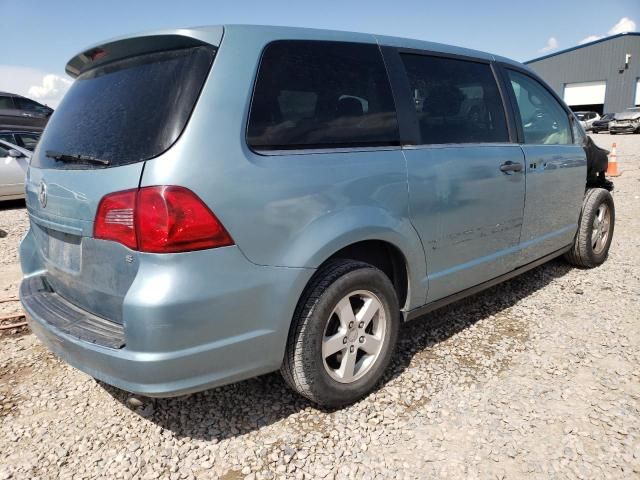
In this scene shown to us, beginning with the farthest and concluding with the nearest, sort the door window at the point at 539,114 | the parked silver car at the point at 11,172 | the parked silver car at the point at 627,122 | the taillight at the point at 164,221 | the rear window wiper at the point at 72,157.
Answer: the parked silver car at the point at 627,122, the parked silver car at the point at 11,172, the door window at the point at 539,114, the rear window wiper at the point at 72,157, the taillight at the point at 164,221

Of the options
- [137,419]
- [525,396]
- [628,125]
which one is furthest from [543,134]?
[628,125]

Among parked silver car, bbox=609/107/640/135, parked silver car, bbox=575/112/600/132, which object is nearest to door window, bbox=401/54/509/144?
parked silver car, bbox=609/107/640/135

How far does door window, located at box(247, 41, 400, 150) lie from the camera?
2.03 meters

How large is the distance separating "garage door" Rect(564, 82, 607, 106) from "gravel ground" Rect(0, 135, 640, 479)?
4131 centimetres

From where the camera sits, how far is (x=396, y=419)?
2346 millimetres

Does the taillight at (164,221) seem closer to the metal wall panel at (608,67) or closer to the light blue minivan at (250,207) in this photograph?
the light blue minivan at (250,207)

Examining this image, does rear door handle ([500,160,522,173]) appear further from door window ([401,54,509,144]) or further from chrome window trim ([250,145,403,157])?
chrome window trim ([250,145,403,157])

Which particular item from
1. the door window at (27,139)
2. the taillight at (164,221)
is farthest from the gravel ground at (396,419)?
the door window at (27,139)

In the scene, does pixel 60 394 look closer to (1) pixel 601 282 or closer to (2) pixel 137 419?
(2) pixel 137 419

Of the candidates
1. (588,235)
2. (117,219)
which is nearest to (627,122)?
(588,235)

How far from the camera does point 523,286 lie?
13.5ft

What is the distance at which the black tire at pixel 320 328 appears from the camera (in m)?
2.13

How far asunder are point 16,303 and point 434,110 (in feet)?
11.5

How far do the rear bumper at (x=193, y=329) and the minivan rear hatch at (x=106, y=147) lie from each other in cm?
13
